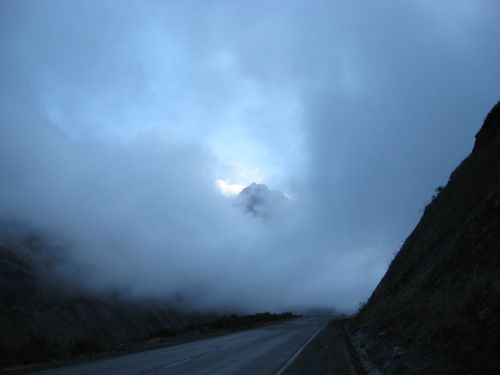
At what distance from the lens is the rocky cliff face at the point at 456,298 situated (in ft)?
28.2

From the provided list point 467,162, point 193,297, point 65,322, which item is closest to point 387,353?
point 467,162

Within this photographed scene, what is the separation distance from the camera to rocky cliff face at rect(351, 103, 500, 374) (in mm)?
8602

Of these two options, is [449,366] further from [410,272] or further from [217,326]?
[217,326]

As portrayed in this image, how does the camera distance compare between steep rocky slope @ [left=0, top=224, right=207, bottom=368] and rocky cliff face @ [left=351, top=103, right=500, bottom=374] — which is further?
steep rocky slope @ [left=0, top=224, right=207, bottom=368]

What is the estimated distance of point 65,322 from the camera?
1871 inches

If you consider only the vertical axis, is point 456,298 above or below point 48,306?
below

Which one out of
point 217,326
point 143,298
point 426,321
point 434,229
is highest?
point 143,298

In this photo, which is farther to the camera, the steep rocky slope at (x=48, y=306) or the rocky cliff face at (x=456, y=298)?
the steep rocky slope at (x=48, y=306)

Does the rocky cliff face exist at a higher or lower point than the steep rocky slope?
lower

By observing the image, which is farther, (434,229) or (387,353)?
(434,229)

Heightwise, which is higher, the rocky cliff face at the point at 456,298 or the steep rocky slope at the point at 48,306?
the steep rocky slope at the point at 48,306

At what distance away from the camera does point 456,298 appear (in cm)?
1188

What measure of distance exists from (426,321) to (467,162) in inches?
975

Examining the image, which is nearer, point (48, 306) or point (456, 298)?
point (456, 298)
